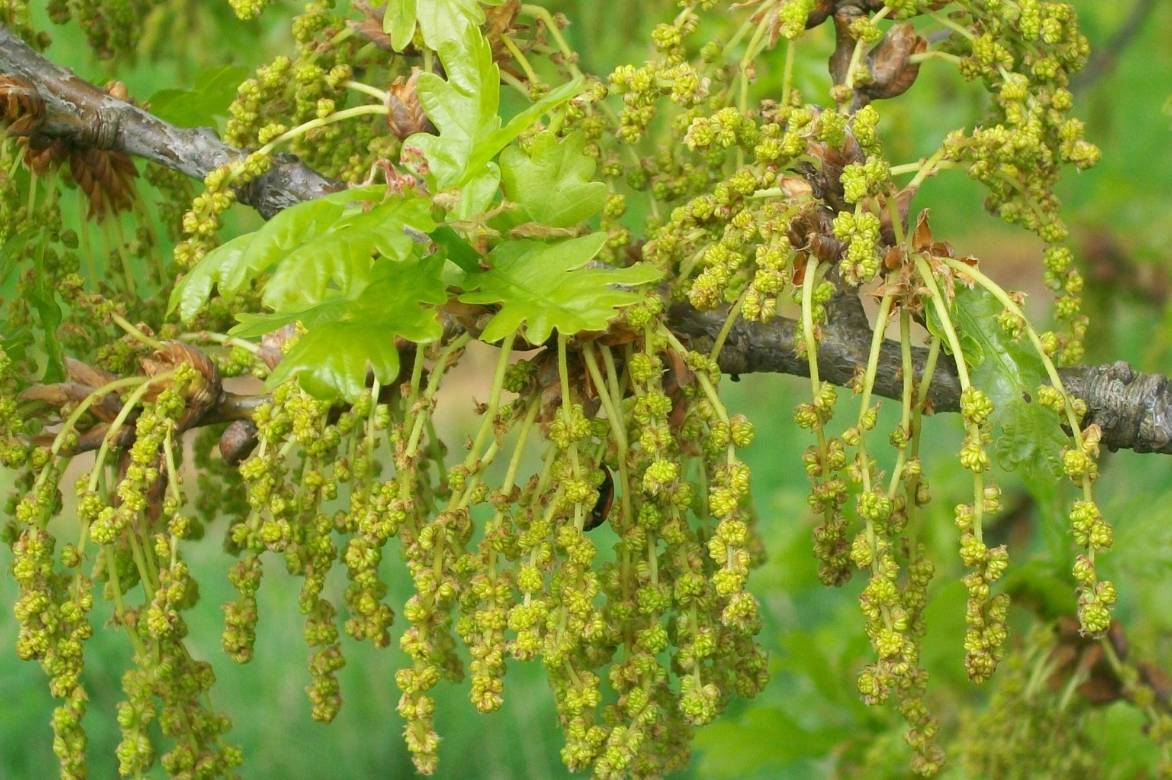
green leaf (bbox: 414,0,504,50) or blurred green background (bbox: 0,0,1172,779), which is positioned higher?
green leaf (bbox: 414,0,504,50)

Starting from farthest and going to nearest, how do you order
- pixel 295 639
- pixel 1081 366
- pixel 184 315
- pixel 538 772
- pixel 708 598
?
pixel 295 639 < pixel 538 772 < pixel 1081 366 < pixel 708 598 < pixel 184 315

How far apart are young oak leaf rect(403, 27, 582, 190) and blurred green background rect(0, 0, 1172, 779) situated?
79 cm

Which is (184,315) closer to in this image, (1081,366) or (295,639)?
(1081,366)

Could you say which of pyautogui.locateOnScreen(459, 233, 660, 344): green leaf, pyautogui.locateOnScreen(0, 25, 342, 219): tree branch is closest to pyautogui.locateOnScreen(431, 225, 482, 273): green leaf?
pyautogui.locateOnScreen(459, 233, 660, 344): green leaf

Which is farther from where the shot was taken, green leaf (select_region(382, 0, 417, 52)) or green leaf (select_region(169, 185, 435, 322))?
green leaf (select_region(382, 0, 417, 52))

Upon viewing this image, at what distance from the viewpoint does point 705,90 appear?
145 cm

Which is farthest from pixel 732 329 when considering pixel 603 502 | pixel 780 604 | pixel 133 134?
pixel 780 604

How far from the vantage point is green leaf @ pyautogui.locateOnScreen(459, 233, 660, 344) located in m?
1.25

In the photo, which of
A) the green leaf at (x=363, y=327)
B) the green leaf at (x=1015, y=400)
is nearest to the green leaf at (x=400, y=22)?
the green leaf at (x=363, y=327)

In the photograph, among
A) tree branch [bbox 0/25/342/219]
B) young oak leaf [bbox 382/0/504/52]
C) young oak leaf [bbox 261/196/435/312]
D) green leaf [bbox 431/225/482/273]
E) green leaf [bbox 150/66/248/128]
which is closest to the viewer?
young oak leaf [bbox 261/196/435/312]

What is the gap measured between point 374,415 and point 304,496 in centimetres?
13

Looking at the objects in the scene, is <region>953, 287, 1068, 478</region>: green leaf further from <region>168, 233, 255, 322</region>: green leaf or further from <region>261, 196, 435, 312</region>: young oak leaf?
<region>168, 233, 255, 322</region>: green leaf

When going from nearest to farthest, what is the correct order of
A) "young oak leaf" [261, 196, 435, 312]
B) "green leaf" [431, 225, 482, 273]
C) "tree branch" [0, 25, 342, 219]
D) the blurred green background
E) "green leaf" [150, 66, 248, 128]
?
"young oak leaf" [261, 196, 435, 312] → "green leaf" [431, 225, 482, 273] → "tree branch" [0, 25, 342, 219] → "green leaf" [150, 66, 248, 128] → the blurred green background

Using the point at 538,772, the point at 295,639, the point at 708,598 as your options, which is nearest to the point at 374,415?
the point at 708,598
